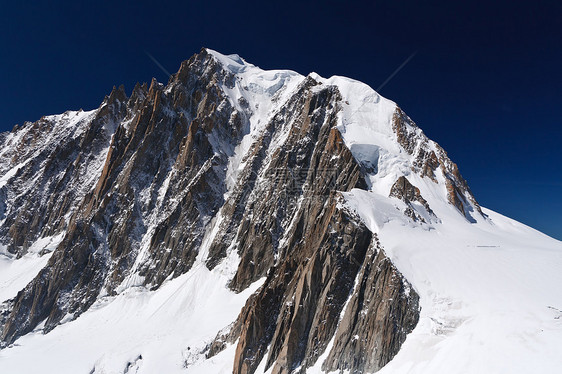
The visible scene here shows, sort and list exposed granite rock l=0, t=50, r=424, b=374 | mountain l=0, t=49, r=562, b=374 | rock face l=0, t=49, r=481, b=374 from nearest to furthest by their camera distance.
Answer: mountain l=0, t=49, r=562, b=374
exposed granite rock l=0, t=50, r=424, b=374
rock face l=0, t=49, r=481, b=374

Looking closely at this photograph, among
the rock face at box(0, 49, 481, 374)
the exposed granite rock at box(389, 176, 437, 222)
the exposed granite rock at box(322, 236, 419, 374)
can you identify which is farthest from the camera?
the exposed granite rock at box(389, 176, 437, 222)

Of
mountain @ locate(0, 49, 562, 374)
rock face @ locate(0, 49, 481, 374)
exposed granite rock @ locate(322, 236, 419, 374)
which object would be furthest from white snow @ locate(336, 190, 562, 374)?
rock face @ locate(0, 49, 481, 374)

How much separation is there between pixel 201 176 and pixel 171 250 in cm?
1786

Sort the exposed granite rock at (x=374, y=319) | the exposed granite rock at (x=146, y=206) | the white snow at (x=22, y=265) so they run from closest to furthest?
1. the exposed granite rock at (x=374, y=319)
2. the exposed granite rock at (x=146, y=206)
3. the white snow at (x=22, y=265)

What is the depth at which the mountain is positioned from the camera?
2722cm

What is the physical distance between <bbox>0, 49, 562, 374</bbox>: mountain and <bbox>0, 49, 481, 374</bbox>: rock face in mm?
290

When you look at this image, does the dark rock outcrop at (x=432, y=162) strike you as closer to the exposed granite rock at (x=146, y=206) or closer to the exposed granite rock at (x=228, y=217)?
the exposed granite rock at (x=228, y=217)

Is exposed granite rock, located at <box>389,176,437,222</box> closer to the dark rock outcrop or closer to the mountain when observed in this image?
the mountain

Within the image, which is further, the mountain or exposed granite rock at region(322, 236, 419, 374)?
the mountain

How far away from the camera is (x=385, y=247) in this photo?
32094 millimetres

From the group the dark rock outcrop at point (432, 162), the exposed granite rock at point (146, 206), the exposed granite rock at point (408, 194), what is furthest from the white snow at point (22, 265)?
the dark rock outcrop at point (432, 162)

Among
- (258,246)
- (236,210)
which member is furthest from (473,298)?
(236,210)

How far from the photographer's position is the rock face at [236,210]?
32.7 metres

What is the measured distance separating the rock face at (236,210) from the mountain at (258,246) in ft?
0.95
